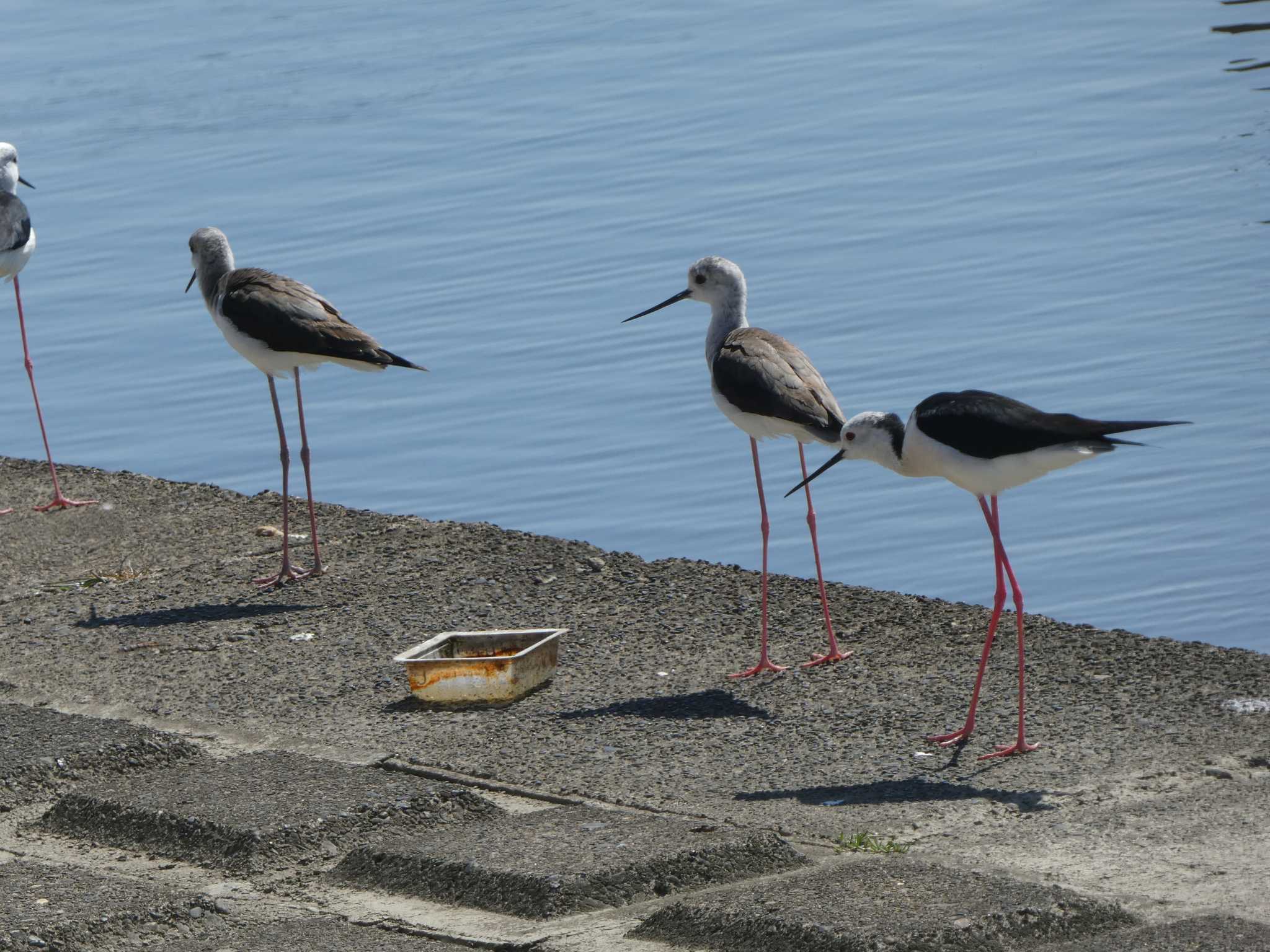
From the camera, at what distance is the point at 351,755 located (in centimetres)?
686

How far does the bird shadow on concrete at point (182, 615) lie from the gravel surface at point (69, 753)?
1.64 m

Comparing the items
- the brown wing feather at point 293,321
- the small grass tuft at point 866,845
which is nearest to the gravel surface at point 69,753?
the small grass tuft at point 866,845

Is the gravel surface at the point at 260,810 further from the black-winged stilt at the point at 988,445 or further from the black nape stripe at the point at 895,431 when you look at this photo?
the black nape stripe at the point at 895,431

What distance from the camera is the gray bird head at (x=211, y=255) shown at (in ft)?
34.3

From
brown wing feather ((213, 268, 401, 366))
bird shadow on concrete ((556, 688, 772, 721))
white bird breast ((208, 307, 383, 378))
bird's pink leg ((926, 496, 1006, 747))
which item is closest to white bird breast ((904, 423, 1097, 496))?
bird's pink leg ((926, 496, 1006, 747))

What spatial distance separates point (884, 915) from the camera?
197 inches

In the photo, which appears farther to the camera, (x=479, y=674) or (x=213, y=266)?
(x=213, y=266)

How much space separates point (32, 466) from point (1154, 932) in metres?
8.61

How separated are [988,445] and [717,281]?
2596 millimetres

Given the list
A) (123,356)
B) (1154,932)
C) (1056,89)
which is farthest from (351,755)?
(1056,89)

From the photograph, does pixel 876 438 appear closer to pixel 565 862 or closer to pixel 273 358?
pixel 565 862

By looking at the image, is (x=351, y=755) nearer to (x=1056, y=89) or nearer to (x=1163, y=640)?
(x=1163, y=640)

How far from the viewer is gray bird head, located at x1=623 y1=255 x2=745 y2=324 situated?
9094 millimetres

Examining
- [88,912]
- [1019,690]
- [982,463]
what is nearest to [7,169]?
[982,463]
